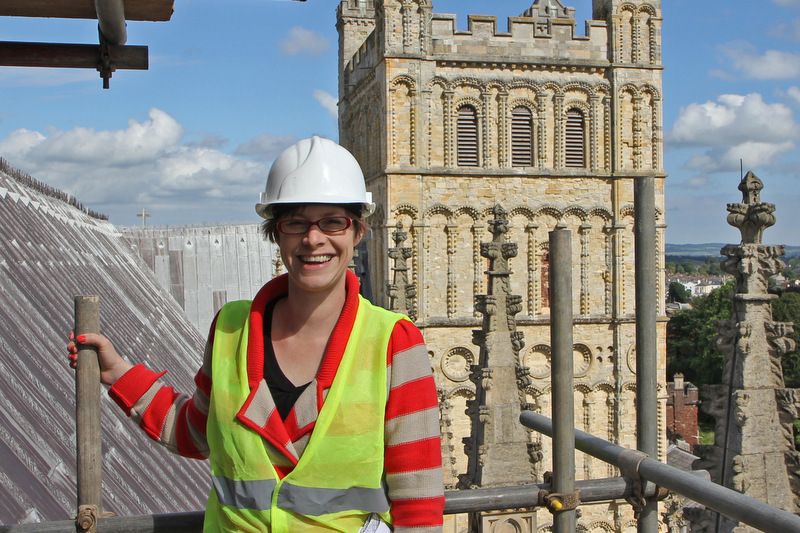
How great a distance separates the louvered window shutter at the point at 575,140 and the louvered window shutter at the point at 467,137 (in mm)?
2774

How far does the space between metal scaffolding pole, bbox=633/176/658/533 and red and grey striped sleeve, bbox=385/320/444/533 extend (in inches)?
56.9

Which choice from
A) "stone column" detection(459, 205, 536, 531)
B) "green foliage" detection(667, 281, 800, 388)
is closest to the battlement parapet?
"stone column" detection(459, 205, 536, 531)

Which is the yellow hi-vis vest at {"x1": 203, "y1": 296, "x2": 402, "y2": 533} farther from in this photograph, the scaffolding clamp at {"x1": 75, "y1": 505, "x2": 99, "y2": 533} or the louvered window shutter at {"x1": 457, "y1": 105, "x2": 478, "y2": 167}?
the louvered window shutter at {"x1": 457, "y1": 105, "x2": 478, "y2": 167}

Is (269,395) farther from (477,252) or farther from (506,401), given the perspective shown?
(477,252)

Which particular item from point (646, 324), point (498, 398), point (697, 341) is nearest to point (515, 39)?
point (498, 398)

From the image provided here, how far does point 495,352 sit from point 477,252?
1497cm

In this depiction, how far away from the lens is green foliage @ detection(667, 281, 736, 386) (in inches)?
1817

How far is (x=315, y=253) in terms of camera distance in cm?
252

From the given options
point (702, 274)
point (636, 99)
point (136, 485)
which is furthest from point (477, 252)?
point (702, 274)

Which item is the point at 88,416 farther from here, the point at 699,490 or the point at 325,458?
the point at 699,490

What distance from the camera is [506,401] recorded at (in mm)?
8609

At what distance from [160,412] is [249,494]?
0.53m

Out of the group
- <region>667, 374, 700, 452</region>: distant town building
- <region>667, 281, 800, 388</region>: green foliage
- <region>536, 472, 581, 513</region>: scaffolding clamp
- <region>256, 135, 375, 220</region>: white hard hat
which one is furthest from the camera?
<region>667, 281, 800, 388</region>: green foliage

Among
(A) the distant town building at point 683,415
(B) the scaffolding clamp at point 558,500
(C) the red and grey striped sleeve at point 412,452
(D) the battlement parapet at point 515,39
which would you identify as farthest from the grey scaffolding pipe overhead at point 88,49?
(A) the distant town building at point 683,415
